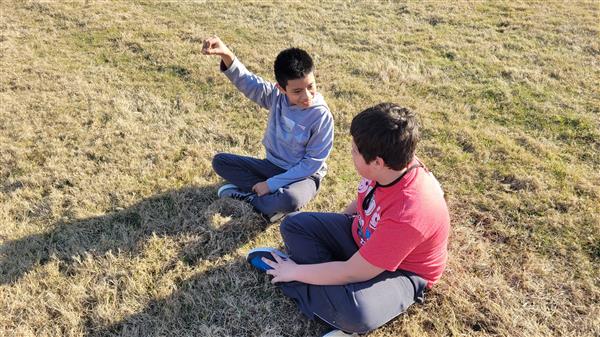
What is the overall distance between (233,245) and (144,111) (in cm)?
246

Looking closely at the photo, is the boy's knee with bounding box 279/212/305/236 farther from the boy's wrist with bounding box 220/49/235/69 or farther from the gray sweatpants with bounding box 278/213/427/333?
the boy's wrist with bounding box 220/49/235/69

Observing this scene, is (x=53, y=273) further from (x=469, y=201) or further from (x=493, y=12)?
(x=493, y=12)

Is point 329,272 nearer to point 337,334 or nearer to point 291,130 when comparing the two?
point 337,334

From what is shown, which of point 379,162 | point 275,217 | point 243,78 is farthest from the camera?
point 243,78

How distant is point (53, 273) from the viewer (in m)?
3.17

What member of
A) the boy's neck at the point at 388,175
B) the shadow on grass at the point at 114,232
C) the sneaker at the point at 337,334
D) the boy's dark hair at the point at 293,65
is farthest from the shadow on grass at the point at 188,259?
the boy's dark hair at the point at 293,65

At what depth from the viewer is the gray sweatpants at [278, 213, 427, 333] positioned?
269cm

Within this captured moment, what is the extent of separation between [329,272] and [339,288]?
12 centimetres

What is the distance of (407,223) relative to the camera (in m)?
2.43

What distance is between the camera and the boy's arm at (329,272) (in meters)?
2.60

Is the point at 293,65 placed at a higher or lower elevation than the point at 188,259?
higher

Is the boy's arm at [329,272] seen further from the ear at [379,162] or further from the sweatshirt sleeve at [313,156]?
the sweatshirt sleeve at [313,156]

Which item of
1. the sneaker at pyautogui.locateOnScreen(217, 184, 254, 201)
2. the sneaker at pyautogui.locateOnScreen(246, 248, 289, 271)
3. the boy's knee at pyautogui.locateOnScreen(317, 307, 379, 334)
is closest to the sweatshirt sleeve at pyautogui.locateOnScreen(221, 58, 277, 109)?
the sneaker at pyautogui.locateOnScreen(217, 184, 254, 201)

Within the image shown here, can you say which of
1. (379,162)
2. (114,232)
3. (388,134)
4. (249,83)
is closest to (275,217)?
(249,83)
